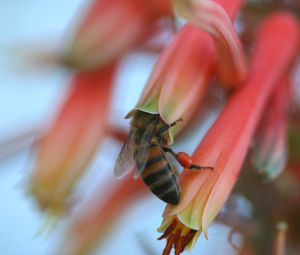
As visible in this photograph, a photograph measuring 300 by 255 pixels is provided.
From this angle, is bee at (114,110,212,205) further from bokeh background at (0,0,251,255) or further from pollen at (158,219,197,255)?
bokeh background at (0,0,251,255)

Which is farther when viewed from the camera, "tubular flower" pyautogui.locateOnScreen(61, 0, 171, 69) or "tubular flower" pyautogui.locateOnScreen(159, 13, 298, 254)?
"tubular flower" pyautogui.locateOnScreen(61, 0, 171, 69)

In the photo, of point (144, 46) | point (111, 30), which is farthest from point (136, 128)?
point (144, 46)

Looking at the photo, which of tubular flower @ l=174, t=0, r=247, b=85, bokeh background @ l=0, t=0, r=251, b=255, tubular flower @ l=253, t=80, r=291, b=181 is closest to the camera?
tubular flower @ l=174, t=0, r=247, b=85

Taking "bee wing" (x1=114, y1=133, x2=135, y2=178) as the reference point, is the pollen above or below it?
below

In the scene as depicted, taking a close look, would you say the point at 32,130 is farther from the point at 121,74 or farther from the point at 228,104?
the point at 228,104

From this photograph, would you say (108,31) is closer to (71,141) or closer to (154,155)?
(71,141)

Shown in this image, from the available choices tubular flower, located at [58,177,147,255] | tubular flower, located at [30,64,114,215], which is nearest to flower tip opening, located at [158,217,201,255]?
tubular flower, located at [30,64,114,215]

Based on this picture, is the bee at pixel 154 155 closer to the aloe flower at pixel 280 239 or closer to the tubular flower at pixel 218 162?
the tubular flower at pixel 218 162
